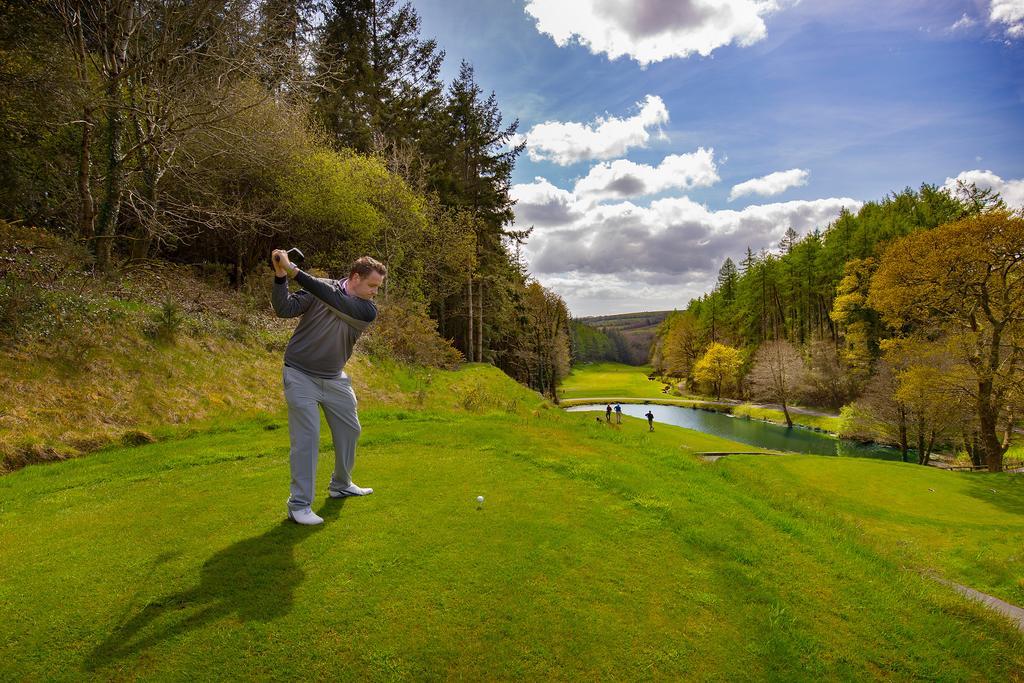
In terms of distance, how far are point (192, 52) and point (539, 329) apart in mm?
38995

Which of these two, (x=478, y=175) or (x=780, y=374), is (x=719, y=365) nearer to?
(x=780, y=374)

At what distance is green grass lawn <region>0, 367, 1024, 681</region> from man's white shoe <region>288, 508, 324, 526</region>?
100mm

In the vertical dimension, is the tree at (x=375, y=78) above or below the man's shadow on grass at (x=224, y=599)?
above

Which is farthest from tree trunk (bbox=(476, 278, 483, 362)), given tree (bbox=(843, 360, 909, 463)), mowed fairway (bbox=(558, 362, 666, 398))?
mowed fairway (bbox=(558, 362, 666, 398))

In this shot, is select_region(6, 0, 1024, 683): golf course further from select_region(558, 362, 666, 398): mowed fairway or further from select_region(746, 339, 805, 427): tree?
select_region(558, 362, 666, 398): mowed fairway

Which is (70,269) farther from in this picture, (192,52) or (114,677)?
(114,677)

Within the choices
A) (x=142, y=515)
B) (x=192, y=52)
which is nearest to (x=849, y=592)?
(x=142, y=515)

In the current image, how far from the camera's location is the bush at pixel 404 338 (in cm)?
1980

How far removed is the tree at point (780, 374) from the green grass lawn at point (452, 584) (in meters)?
49.3

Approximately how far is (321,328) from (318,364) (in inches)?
15.3

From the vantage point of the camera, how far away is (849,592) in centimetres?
406

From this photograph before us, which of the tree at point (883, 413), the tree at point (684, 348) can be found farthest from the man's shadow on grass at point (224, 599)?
the tree at point (684, 348)

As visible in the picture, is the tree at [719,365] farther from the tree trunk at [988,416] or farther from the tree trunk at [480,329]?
the tree trunk at [988,416]

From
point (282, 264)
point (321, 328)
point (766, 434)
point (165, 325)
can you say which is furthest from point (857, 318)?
point (282, 264)
